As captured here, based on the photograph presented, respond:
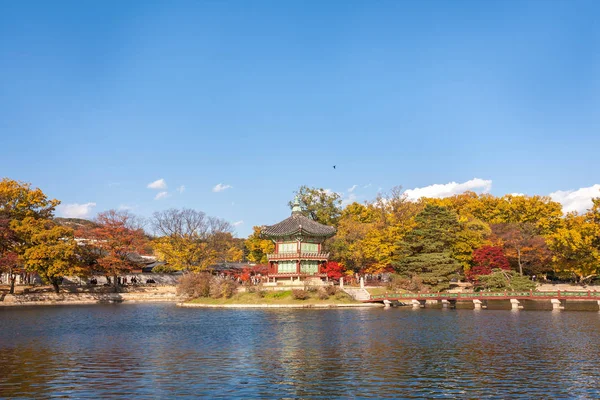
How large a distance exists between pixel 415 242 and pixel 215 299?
26185 millimetres

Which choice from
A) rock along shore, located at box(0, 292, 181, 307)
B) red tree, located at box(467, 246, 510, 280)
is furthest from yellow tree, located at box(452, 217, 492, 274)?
rock along shore, located at box(0, 292, 181, 307)

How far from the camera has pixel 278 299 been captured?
58156mm

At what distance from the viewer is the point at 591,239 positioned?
60.1m

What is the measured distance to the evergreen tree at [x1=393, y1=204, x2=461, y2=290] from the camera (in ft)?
204

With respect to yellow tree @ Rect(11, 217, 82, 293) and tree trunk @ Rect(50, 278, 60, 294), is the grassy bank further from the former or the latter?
tree trunk @ Rect(50, 278, 60, 294)

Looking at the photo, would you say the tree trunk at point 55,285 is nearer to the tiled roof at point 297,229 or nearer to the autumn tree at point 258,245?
the tiled roof at point 297,229

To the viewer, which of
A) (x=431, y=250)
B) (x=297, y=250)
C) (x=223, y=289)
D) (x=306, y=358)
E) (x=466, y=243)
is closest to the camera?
(x=306, y=358)

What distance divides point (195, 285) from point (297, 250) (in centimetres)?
1403

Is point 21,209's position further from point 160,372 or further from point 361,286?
point 160,372

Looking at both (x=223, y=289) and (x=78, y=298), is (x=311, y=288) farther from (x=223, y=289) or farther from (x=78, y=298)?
(x=78, y=298)

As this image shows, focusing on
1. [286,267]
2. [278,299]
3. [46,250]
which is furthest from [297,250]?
[46,250]

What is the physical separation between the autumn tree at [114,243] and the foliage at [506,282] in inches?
1909

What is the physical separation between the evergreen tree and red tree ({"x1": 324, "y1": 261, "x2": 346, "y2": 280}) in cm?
789

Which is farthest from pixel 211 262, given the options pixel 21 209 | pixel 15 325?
pixel 15 325
